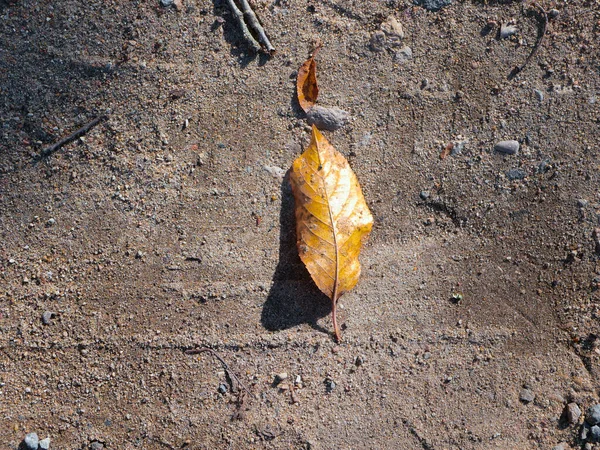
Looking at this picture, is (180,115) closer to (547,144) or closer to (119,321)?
(119,321)

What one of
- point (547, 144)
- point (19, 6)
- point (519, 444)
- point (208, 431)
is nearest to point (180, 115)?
point (19, 6)

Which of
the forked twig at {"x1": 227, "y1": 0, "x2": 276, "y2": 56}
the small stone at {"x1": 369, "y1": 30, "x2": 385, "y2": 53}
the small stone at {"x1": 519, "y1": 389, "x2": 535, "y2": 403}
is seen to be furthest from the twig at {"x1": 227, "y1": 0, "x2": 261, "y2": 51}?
the small stone at {"x1": 519, "y1": 389, "x2": 535, "y2": 403}

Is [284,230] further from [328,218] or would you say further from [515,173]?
[515,173]

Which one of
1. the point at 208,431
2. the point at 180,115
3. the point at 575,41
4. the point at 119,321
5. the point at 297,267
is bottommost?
the point at 208,431

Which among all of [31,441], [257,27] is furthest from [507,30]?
[31,441]

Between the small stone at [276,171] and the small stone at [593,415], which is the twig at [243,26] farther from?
the small stone at [593,415]

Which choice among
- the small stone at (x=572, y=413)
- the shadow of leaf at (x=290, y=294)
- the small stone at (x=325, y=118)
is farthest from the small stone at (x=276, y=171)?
the small stone at (x=572, y=413)
